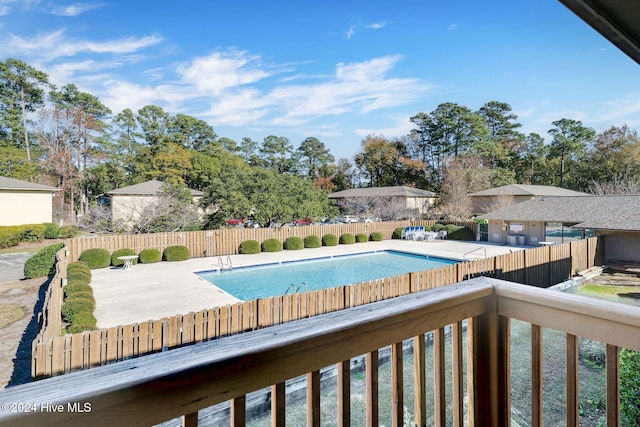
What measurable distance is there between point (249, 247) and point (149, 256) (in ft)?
14.9

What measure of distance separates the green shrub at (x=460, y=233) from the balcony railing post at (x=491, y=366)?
23.8m

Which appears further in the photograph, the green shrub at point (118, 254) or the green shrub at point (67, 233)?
the green shrub at point (67, 233)

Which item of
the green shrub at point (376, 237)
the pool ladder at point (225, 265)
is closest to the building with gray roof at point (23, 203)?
the pool ladder at point (225, 265)

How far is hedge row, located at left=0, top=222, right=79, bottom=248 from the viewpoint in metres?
17.8

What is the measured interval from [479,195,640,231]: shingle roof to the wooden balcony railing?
16.8 metres

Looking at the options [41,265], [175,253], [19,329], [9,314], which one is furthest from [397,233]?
[19,329]

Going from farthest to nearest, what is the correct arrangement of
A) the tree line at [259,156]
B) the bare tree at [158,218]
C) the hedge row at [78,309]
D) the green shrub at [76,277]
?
the tree line at [259,156]
the bare tree at [158,218]
the green shrub at [76,277]
the hedge row at [78,309]

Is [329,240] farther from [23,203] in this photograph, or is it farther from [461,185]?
[23,203]

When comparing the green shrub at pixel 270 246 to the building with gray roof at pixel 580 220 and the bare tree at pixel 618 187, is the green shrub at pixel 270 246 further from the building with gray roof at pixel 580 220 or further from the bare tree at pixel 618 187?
the bare tree at pixel 618 187

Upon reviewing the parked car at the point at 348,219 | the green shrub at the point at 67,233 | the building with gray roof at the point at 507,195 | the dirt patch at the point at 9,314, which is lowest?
the dirt patch at the point at 9,314

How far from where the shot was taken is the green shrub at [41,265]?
1164 cm

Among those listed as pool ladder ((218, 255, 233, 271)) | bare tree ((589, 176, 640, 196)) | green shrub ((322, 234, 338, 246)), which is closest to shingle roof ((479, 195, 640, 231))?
green shrub ((322, 234, 338, 246))

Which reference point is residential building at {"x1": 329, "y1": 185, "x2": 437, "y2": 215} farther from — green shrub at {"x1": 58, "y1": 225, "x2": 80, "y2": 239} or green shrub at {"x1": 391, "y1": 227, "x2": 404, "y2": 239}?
green shrub at {"x1": 58, "y1": 225, "x2": 80, "y2": 239}

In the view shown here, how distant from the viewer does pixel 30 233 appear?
19109mm
